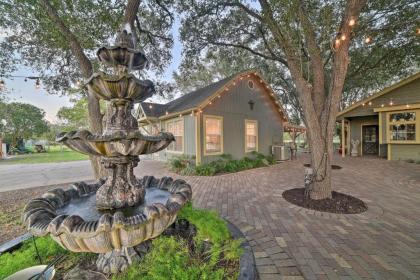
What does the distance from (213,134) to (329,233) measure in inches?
292

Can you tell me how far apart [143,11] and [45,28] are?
10.5 feet

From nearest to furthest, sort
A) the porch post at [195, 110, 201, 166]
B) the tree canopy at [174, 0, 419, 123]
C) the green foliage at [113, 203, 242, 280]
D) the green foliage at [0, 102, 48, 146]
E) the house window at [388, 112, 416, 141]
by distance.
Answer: the green foliage at [113, 203, 242, 280] < the tree canopy at [174, 0, 419, 123] < the porch post at [195, 110, 201, 166] < the house window at [388, 112, 416, 141] < the green foliage at [0, 102, 48, 146]

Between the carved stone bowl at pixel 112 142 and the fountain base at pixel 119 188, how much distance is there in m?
0.23

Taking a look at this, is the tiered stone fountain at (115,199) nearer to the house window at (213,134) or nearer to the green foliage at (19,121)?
the house window at (213,134)

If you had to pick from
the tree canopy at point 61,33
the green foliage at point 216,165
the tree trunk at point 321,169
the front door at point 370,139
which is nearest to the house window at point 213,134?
the green foliage at point 216,165

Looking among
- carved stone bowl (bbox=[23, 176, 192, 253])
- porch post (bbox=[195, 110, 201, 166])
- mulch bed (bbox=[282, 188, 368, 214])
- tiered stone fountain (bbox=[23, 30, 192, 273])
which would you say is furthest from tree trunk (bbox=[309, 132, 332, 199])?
porch post (bbox=[195, 110, 201, 166])

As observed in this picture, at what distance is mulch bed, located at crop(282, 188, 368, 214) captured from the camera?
405 centimetres

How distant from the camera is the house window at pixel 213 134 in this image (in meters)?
9.70

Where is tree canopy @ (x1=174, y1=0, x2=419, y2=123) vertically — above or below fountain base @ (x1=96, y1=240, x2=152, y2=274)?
above

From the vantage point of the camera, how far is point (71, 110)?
2725 centimetres

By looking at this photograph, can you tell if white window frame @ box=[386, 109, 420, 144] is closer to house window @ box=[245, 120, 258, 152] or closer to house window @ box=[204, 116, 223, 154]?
house window @ box=[245, 120, 258, 152]

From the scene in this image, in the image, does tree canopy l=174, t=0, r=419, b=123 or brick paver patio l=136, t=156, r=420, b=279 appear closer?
brick paver patio l=136, t=156, r=420, b=279

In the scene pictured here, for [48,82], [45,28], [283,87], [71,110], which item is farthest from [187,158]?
[71,110]

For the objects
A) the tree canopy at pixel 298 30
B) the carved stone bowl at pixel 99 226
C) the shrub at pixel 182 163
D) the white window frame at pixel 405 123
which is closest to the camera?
the carved stone bowl at pixel 99 226
